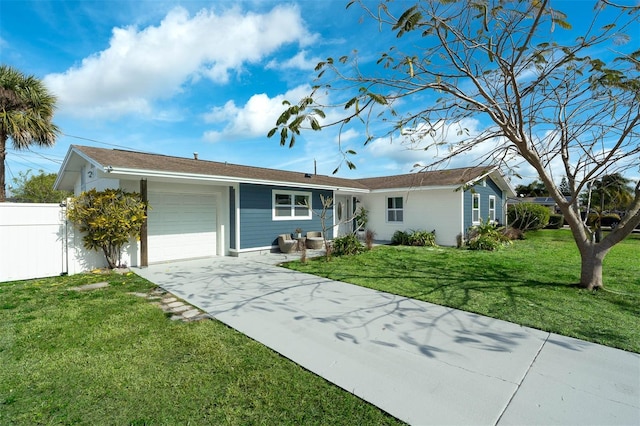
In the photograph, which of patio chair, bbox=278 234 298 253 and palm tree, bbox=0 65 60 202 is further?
palm tree, bbox=0 65 60 202

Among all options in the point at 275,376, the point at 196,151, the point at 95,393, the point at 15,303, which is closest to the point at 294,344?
the point at 275,376

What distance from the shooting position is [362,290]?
6207mm

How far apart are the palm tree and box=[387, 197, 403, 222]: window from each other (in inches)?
630

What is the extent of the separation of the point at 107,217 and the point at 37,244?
163 centimetres

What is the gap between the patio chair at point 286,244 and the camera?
11595 millimetres

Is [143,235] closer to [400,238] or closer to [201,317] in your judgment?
[201,317]

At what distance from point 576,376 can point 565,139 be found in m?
5.40

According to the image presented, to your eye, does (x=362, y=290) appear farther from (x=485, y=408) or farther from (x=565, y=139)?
(x=565, y=139)

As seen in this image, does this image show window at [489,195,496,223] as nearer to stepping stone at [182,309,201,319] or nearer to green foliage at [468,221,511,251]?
green foliage at [468,221,511,251]

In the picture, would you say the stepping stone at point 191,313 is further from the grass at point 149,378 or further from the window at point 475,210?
the window at point 475,210

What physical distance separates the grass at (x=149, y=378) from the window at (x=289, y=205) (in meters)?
7.65

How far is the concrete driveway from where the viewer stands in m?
2.46

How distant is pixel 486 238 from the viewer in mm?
12539

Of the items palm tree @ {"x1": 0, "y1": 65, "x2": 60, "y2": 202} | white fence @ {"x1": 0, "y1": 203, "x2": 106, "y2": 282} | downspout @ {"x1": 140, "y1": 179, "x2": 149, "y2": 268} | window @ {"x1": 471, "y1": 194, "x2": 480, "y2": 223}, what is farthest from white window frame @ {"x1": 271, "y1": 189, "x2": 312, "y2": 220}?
palm tree @ {"x1": 0, "y1": 65, "x2": 60, "y2": 202}
